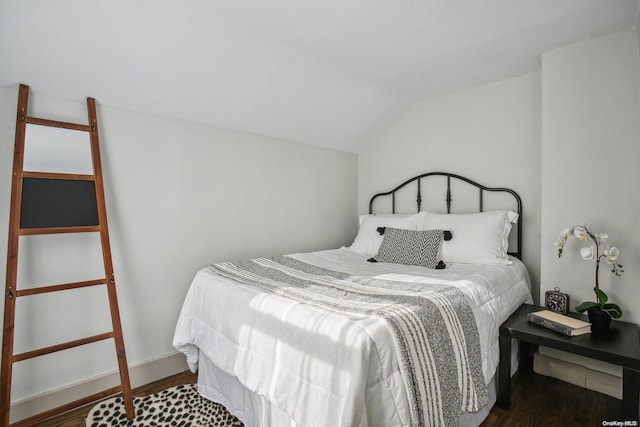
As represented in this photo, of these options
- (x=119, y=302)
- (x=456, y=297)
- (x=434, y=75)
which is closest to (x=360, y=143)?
(x=434, y=75)

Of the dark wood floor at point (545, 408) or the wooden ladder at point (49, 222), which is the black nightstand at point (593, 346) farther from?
the wooden ladder at point (49, 222)

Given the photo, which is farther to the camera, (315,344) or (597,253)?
(597,253)

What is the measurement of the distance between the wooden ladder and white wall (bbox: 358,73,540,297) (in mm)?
2608

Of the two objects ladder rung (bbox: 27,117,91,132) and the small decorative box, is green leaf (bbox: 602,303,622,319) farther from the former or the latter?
ladder rung (bbox: 27,117,91,132)

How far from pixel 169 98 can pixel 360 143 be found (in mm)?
2059

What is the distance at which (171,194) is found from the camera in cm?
234

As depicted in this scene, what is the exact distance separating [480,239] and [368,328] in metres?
1.68

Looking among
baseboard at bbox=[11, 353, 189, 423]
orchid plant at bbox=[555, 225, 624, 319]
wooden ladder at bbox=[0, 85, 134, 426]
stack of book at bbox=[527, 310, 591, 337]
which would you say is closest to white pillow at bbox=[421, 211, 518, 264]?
orchid plant at bbox=[555, 225, 624, 319]

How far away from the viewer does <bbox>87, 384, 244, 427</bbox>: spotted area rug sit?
176 centimetres

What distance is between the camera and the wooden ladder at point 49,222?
5.32 ft

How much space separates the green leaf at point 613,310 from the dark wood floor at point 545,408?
53 cm

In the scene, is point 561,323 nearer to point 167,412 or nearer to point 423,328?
point 423,328

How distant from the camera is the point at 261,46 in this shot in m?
2.10

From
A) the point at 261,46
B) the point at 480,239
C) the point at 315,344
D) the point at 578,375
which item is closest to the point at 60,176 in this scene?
the point at 261,46
